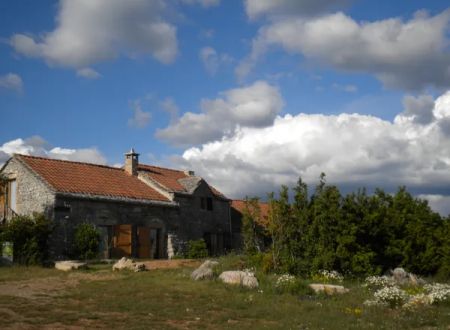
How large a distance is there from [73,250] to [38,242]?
2.51 m

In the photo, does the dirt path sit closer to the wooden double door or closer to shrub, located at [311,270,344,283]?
the wooden double door

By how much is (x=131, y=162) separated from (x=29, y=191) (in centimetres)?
788

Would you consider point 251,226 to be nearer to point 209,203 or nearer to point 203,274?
point 203,274

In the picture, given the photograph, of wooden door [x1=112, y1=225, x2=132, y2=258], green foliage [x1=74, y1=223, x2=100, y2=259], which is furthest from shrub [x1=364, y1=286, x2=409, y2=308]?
wooden door [x1=112, y1=225, x2=132, y2=258]

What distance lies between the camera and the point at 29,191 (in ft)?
87.8

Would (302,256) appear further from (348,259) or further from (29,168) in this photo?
(29,168)

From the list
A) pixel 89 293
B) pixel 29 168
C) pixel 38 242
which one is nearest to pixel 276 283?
pixel 89 293

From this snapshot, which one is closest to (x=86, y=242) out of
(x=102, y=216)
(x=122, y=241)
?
(x=102, y=216)

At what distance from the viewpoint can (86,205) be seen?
87.9 feet

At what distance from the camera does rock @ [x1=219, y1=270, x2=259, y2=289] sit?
1645 cm

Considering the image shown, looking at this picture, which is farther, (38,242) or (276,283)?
(38,242)

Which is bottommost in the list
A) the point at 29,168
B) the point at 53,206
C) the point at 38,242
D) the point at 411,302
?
the point at 411,302

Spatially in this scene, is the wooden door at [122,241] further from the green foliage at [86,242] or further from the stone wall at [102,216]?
the green foliage at [86,242]

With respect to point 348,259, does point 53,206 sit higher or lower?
higher
